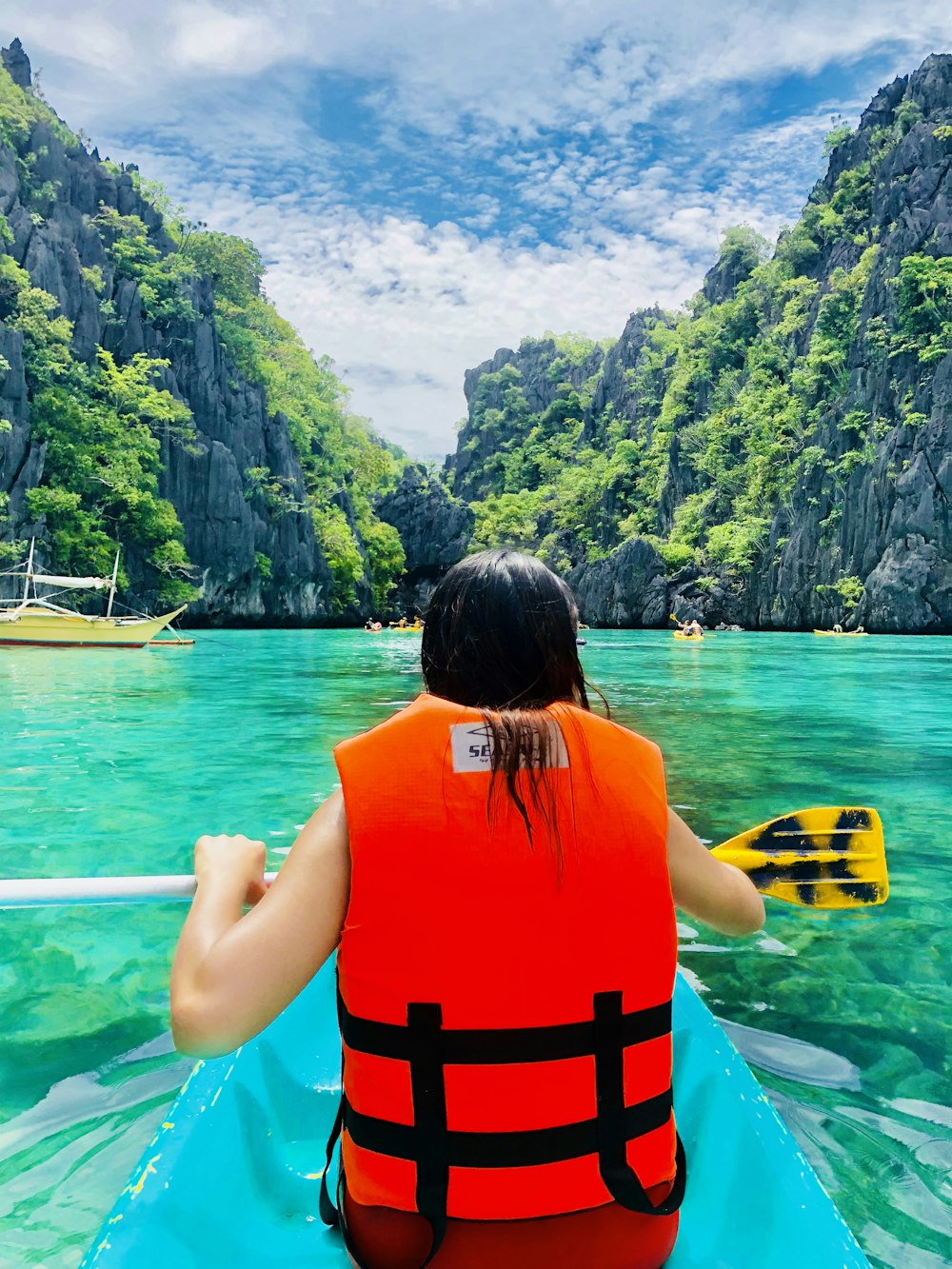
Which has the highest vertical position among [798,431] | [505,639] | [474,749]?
[798,431]

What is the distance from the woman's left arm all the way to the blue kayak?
1.79 feet

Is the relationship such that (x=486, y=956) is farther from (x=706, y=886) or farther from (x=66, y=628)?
(x=66, y=628)

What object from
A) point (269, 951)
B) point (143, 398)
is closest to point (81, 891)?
point (269, 951)

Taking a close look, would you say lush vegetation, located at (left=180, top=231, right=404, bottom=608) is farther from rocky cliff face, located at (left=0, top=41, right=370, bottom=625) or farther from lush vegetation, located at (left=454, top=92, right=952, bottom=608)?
lush vegetation, located at (left=454, top=92, right=952, bottom=608)

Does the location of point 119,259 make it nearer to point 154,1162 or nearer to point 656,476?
point 656,476

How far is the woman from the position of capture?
3.29 ft

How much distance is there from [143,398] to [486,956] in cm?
3798

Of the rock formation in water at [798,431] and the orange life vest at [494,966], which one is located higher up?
the rock formation in water at [798,431]

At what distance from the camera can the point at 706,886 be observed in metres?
1.28

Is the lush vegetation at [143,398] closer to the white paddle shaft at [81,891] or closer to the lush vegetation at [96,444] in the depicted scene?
the lush vegetation at [96,444]

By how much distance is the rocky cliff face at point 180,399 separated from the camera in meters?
31.0

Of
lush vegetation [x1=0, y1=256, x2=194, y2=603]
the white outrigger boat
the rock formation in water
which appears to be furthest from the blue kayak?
the rock formation in water

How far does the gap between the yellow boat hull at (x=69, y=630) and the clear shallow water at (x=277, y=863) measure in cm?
1142

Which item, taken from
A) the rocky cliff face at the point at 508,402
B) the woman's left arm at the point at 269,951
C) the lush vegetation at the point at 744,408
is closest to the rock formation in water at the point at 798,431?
the lush vegetation at the point at 744,408
